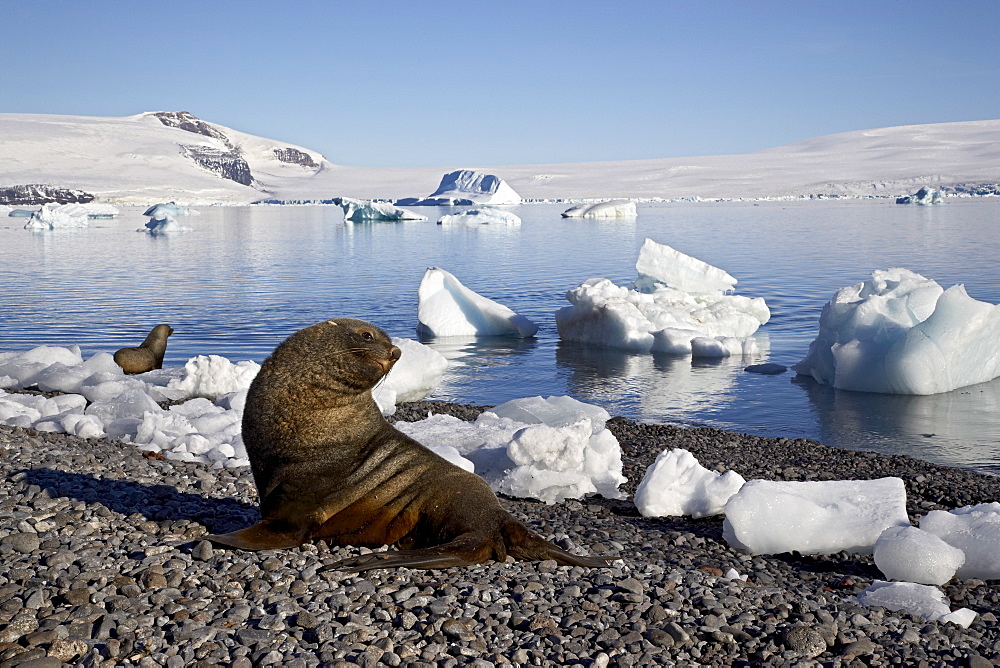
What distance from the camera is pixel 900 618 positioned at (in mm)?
3908

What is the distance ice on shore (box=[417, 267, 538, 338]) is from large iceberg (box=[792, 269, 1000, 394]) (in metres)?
6.20

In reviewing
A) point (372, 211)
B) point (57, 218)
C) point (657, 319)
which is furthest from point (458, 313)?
point (372, 211)

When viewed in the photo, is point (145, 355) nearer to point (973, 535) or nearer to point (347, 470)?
point (347, 470)

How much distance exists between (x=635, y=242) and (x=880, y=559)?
46.5 metres

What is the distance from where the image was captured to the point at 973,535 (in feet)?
17.4

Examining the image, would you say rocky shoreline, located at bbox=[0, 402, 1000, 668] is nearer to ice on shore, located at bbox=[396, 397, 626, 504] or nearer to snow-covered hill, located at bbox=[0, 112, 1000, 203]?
ice on shore, located at bbox=[396, 397, 626, 504]

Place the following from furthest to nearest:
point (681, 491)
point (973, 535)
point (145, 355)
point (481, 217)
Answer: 1. point (481, 217)
2. point (145, 355)
3. point (681, 491)
4. point (973, 535)

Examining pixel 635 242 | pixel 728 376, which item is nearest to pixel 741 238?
pixel 635 242

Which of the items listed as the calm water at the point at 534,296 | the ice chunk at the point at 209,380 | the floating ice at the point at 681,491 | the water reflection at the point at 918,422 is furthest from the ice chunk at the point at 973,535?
the ice chunk at the point at 209,380

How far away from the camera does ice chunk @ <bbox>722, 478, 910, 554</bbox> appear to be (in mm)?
5520

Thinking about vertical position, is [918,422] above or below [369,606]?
below

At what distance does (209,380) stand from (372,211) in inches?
2289

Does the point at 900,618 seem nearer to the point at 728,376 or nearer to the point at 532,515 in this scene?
the point at 532,515

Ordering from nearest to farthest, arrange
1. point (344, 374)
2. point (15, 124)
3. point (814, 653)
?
point (814, 653)
point (344, 374)
point (15, 124)
